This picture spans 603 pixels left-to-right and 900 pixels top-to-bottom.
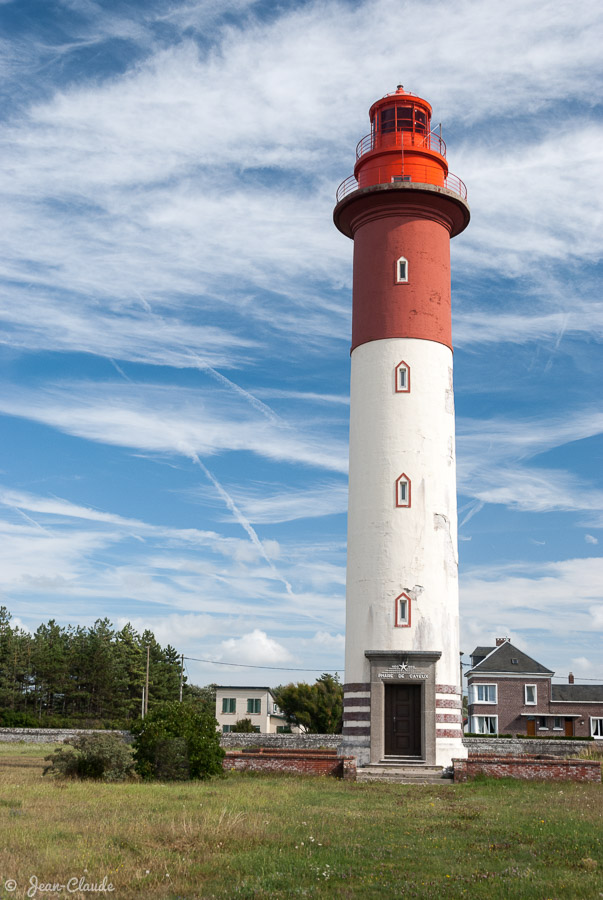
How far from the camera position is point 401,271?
3127 centimetres

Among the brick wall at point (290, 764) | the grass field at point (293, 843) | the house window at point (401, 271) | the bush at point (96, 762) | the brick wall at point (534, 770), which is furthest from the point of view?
the house window at point (401, 271)

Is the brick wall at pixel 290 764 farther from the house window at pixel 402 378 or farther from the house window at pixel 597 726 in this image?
the house window at pixel 597 726

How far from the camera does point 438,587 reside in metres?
28.8

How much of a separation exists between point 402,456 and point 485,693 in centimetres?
3843

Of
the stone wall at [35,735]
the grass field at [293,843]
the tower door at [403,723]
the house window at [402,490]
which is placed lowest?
the stone wall at [35,735]

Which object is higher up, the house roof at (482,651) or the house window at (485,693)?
the house roof at (482,651)

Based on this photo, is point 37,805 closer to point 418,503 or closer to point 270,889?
point 270,889

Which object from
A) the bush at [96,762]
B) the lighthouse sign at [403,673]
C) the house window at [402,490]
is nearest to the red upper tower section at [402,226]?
the house window at [402,490]

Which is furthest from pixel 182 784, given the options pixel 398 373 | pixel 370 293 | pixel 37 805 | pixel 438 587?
pixel 370 293

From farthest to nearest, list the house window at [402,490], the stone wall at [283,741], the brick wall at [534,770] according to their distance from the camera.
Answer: the stone wall at [283,741] → the house window at [402,490] → the brick wall at [534,770]

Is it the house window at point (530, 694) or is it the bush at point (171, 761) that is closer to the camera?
the bush at point (171, 761)

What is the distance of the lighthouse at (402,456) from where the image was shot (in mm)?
28250

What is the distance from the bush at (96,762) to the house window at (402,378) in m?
14.8

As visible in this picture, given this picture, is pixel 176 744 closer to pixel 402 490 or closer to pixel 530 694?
pixel 402 490
